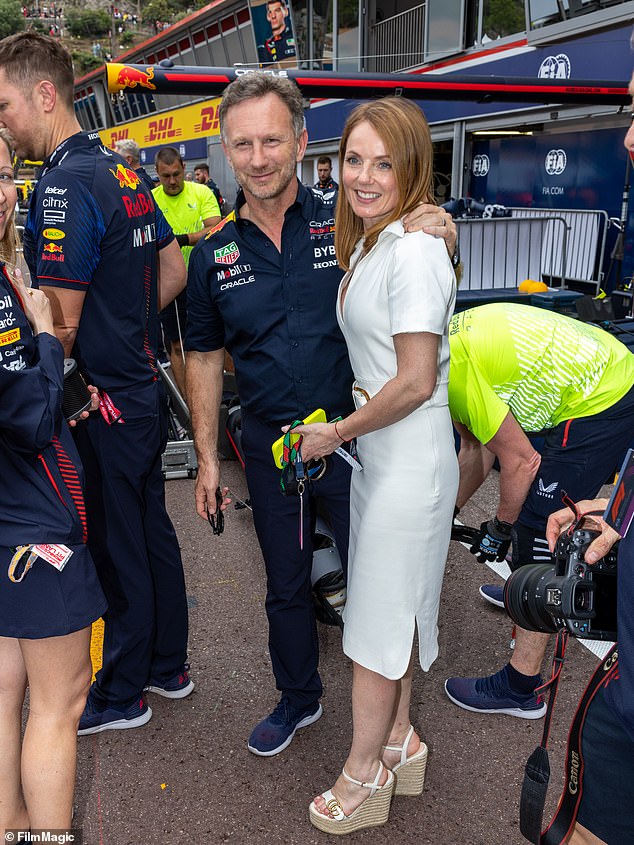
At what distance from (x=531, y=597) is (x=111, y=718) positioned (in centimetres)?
192

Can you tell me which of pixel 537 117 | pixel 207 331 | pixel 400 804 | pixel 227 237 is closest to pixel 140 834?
pixel 400 804

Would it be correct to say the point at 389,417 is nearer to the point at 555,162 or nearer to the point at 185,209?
the point at 185,209

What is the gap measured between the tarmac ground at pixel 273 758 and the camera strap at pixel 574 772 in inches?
31.0

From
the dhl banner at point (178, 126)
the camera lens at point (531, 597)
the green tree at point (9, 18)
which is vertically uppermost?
the green tree at point (9, 18)

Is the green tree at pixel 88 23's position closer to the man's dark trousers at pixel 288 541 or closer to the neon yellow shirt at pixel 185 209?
the neon yellow shirt at pixel 185 209

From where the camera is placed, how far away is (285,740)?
9.09ft

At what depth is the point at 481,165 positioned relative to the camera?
40.1ft

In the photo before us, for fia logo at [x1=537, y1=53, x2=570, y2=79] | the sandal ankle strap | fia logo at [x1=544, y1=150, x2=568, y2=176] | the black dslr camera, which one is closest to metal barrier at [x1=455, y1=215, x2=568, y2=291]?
fia logo at [x1=537, y1=53, x2=570, y2=79]

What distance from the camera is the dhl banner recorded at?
893 inches

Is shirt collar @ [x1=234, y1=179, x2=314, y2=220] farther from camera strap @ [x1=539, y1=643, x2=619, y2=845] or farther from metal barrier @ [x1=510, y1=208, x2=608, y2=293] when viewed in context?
metal barrier @ [x1=510, y1=208, x2=608, y2=293]

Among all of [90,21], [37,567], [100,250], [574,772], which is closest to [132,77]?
[100,250]

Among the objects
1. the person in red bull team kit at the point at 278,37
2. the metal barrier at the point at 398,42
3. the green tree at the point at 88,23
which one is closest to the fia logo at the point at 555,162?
the metal barrier at the point at 398,42

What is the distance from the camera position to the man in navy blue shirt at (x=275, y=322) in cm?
239

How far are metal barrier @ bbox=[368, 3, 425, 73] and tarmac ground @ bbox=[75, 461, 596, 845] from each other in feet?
44.3
